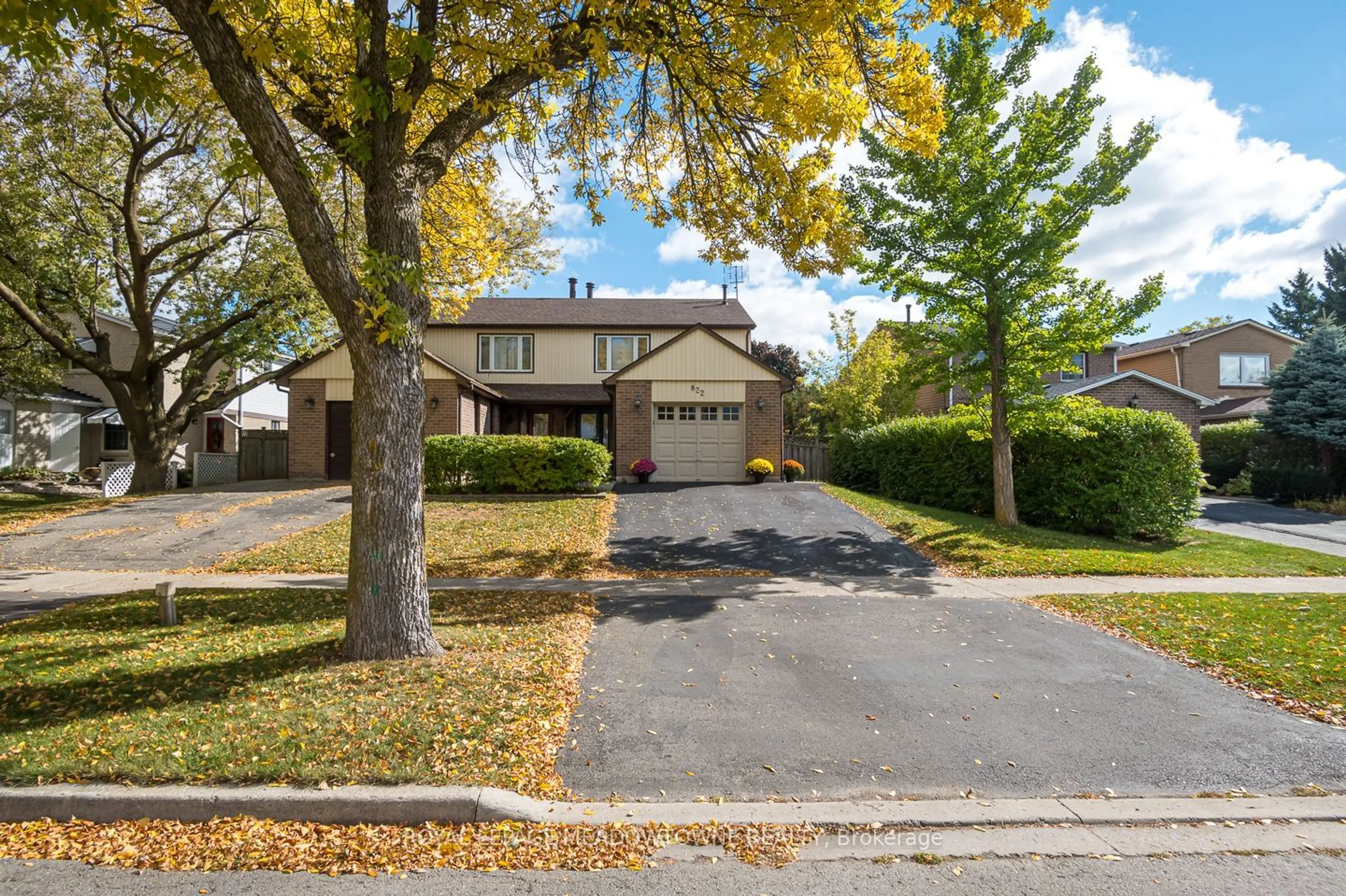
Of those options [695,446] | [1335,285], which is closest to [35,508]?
[695,446]

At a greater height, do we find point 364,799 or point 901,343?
point 901,343

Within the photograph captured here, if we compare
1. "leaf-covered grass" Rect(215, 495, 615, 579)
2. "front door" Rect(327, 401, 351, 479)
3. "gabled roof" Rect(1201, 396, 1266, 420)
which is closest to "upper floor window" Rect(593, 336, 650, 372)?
"front door" Rect(327, 401, 351, 479)

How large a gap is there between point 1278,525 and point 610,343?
65.1ft

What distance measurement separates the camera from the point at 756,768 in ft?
13.2

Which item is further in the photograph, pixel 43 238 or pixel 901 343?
pixel 43 238

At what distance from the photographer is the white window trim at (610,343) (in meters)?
24.1

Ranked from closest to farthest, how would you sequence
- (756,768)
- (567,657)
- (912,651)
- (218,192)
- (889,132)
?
(756,768), (567,657), (912,651), (889,132), (218,192)

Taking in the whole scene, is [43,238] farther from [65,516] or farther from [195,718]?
[195,718]

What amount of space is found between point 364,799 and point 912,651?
4832 millimetres

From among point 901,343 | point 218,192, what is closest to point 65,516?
point 218,192

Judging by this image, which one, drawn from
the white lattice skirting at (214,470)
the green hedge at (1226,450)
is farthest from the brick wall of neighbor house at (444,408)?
the green hedge at (1226,450)

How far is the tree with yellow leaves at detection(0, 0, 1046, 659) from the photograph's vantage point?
5016 mm

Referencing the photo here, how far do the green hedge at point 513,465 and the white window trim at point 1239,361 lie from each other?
30775mm

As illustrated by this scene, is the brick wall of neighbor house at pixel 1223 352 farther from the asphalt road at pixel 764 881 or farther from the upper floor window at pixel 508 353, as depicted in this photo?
the asphalt road at pixel 764 881
